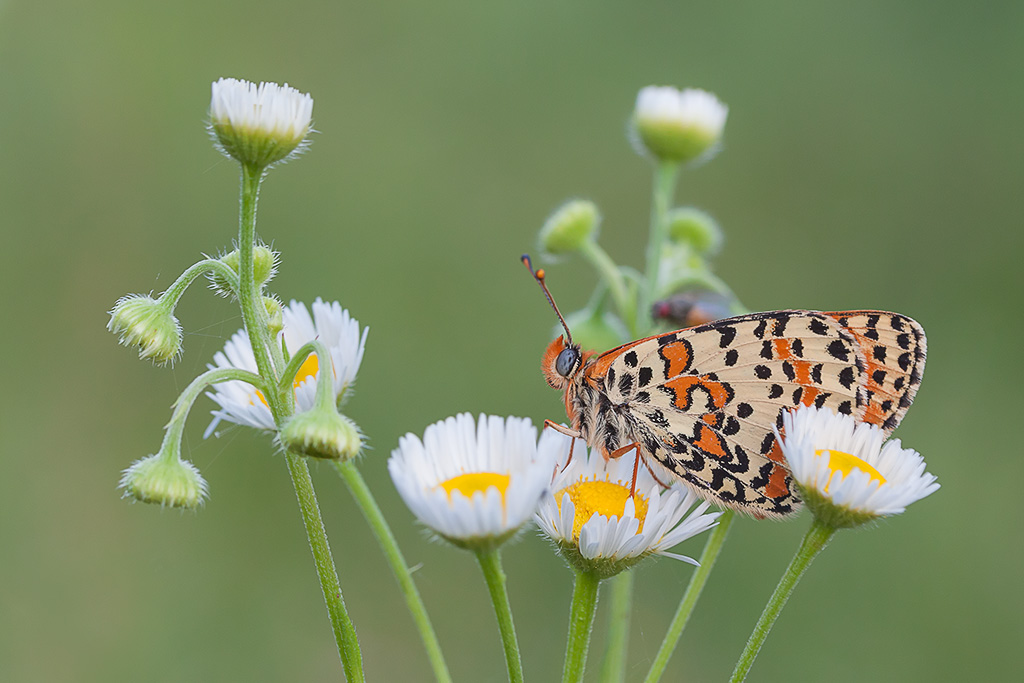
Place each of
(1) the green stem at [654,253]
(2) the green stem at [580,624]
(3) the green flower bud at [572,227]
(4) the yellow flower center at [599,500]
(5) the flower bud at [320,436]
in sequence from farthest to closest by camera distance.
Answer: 1. (3) the green flower bud at [572,227]
2. (1) the green stem at [654,253]
3. (4) the yellow flower center at [599,500]
4. (2) the green stem at [580,624]
5. (5) the flower bud at [320,436]

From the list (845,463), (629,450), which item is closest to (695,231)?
(629,450)

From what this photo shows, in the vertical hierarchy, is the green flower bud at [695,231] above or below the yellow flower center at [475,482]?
above

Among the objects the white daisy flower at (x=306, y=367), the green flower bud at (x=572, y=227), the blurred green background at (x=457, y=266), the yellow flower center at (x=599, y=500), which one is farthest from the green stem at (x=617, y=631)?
the blurred green background at (x=457, y=266)

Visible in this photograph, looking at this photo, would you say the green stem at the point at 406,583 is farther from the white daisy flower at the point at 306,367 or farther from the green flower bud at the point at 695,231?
the green flower bud at the point at 695,231

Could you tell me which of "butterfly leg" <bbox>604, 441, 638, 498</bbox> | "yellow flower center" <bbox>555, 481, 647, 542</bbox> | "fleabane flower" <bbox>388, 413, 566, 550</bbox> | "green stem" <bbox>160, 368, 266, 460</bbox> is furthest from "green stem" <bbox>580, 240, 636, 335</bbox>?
"green stem" <bbox>160, 368, 266, 460</bbox>

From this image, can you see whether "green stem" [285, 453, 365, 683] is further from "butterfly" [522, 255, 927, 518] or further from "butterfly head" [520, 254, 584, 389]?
"butterfly head" [520, 254, 584, 389]

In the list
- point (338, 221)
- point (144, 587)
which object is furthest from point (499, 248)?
point (144, 587)

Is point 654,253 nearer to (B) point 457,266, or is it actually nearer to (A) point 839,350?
(A) point 839,350
